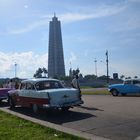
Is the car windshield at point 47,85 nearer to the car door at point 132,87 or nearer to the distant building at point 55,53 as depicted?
the car door at point 132,87

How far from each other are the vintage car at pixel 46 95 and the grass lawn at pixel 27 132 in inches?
88.3

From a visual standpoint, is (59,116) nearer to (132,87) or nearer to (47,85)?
(47,85)

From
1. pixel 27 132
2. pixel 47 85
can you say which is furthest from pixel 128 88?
pixel 27 132

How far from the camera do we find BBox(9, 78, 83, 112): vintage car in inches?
612

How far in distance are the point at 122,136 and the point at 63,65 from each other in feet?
394

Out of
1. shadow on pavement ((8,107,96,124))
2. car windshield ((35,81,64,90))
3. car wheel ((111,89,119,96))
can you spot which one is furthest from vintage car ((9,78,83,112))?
car wheel ((111,89,119,96))

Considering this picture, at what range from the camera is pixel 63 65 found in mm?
130250

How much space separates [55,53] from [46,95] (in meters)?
112

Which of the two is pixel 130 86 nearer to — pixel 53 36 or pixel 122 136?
pixel 122 136

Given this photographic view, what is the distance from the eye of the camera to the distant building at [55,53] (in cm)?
12544

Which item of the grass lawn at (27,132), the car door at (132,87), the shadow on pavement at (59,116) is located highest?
the car door at (132,87)

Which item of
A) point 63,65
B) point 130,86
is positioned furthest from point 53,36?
point 130,86

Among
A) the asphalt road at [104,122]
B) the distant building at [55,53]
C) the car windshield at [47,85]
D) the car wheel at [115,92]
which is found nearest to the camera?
the asphalt road at [104,122]

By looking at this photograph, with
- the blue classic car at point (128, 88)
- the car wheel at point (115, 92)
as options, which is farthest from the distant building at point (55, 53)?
the blue classic car at point (128, 88)
